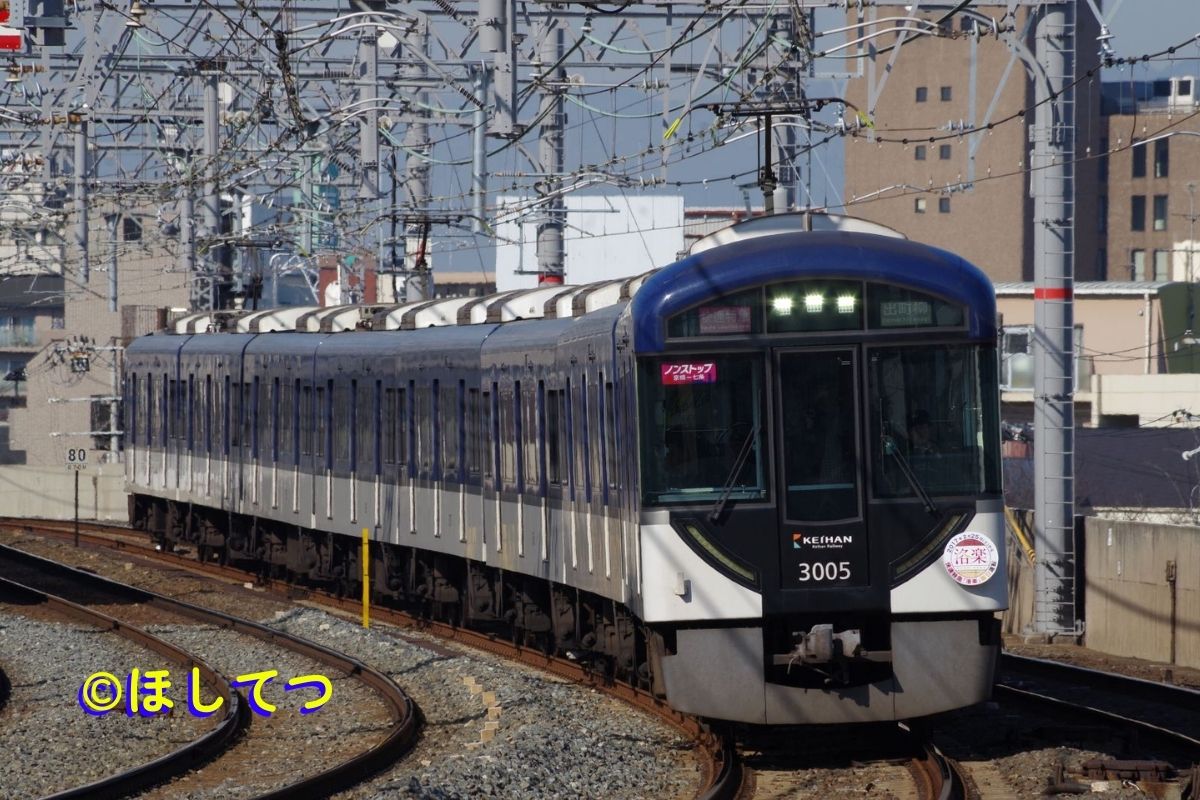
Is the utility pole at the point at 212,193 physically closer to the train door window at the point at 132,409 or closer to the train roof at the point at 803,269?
the train door window at the point at 132,409

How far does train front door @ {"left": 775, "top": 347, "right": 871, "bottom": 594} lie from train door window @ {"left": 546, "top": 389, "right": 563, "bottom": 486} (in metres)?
3.58

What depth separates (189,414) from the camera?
90.3ft

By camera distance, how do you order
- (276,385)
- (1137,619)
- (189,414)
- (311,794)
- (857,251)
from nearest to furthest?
(311,794) < (857,251) < (1137,619) < (276,385) < (189,414)

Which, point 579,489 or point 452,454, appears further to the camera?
point 452,454

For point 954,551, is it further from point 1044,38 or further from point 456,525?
point 1044,38

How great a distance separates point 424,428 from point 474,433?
1.62 meters

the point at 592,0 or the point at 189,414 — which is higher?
the point at 592,0

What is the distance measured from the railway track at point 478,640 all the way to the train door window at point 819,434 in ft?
4.84

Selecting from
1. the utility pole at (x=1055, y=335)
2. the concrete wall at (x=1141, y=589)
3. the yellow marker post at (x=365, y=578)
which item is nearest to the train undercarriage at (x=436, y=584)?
the yellow marker post at (x=365, y=578)

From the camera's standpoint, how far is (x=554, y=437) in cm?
1497

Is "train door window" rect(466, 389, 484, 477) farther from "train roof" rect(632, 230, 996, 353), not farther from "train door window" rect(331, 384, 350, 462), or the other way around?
"train roof" rect(632, 230, 996, 353)

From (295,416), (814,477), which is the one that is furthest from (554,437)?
(295,416)

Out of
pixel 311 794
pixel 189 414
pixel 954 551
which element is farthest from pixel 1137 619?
pixel 189 414

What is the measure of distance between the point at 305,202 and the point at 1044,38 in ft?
79.5
